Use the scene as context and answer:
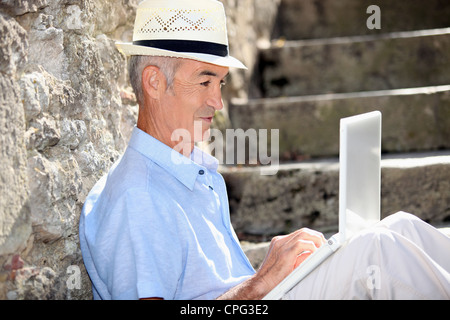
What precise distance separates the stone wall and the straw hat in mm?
221

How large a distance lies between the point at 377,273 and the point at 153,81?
97cm

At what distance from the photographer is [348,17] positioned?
4.97 meters

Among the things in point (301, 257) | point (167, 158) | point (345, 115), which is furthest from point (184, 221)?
point (345, 115)

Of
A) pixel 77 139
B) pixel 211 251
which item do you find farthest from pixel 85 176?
pixel 211 251

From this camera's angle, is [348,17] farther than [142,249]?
Yes

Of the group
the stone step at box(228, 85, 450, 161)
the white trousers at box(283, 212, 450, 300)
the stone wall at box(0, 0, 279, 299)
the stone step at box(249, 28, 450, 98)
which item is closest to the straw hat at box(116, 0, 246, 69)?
the stone wall at box(0, 0, 279, 299)

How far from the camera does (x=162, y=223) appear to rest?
78.2 inches

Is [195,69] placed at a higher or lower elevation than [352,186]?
higher

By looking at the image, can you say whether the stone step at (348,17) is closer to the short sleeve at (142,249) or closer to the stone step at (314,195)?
the stone step at (314,195)
